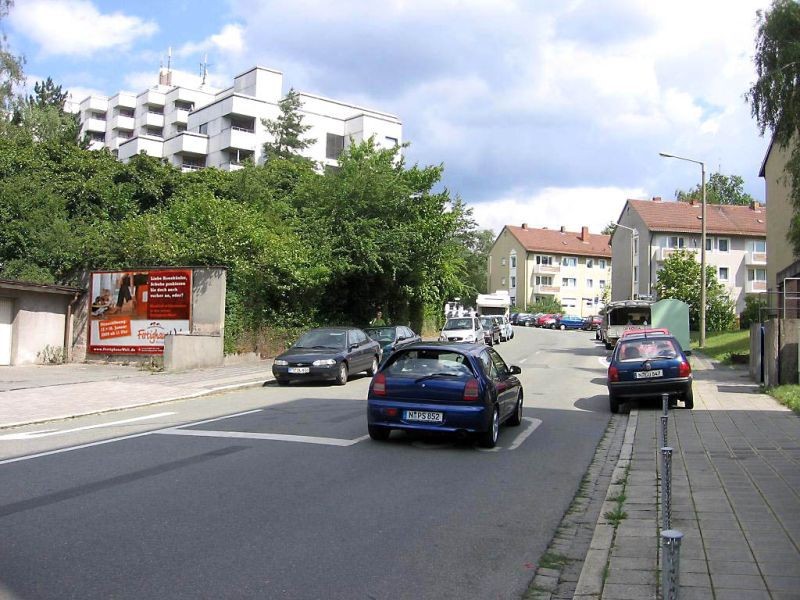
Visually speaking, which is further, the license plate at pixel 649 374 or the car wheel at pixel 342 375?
the car wheel at pixel 342 375

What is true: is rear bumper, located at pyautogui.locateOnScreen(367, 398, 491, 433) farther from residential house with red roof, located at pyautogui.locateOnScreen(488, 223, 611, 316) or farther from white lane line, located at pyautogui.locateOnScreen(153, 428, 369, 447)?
residential house with red roof, located at pyautogui.locateOnScreen(488, 223, 611, 316)

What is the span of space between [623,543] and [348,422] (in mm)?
6799

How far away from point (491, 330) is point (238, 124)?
1152 inches

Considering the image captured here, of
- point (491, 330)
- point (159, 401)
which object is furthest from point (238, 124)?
point (159, 401)

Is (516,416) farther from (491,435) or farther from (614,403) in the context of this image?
(614,403)

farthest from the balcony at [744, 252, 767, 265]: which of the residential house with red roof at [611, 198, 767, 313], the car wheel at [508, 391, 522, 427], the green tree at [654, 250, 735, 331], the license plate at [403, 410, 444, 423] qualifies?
the license plate at [403, 410, 444, 423]

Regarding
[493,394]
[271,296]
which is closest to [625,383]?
[493,394]

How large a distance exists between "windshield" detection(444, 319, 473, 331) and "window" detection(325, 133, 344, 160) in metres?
28.1

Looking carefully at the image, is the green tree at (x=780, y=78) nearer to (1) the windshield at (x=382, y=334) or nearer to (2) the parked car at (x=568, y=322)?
(1) the windshield at (x=382, y=334)

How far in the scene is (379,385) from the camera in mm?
9844

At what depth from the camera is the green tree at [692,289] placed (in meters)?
45.1

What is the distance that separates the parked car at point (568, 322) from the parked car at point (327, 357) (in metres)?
52.8

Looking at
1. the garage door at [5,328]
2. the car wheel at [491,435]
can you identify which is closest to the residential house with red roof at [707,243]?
the garage door at [5,328]

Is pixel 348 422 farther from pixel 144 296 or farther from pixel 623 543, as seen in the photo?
pixel 144 296
